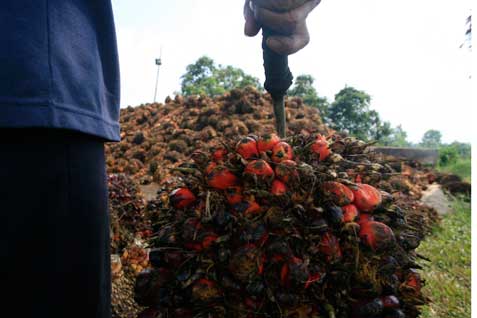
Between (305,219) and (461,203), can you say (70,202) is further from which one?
(461,203)

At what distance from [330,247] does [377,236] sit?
132 millimetres

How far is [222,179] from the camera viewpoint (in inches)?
41.1

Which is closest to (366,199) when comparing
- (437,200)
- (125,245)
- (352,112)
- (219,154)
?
(219,154)

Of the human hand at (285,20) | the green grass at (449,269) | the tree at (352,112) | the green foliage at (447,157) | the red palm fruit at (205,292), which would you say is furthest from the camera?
the tree at (352,112)

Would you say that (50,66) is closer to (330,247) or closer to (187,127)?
(330,247)

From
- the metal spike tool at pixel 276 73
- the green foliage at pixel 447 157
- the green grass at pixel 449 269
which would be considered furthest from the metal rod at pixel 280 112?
the green foliage at pixel 447 157

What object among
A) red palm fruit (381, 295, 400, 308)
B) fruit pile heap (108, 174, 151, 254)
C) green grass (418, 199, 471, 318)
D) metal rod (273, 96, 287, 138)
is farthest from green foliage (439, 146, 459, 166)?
red palm fruit (381, 295, 400, 308)

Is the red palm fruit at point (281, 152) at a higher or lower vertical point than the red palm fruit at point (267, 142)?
lower

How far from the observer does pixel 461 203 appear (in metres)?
7.00

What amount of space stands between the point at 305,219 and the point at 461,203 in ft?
23.2

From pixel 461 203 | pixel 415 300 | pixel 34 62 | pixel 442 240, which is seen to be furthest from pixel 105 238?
pixel 461 203

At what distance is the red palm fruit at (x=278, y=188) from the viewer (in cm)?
100

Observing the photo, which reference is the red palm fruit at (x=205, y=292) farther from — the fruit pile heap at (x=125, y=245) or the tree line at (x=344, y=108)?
the tree line at (x=344, y=108)

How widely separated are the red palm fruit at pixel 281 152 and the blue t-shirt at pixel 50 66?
0.44 metres
